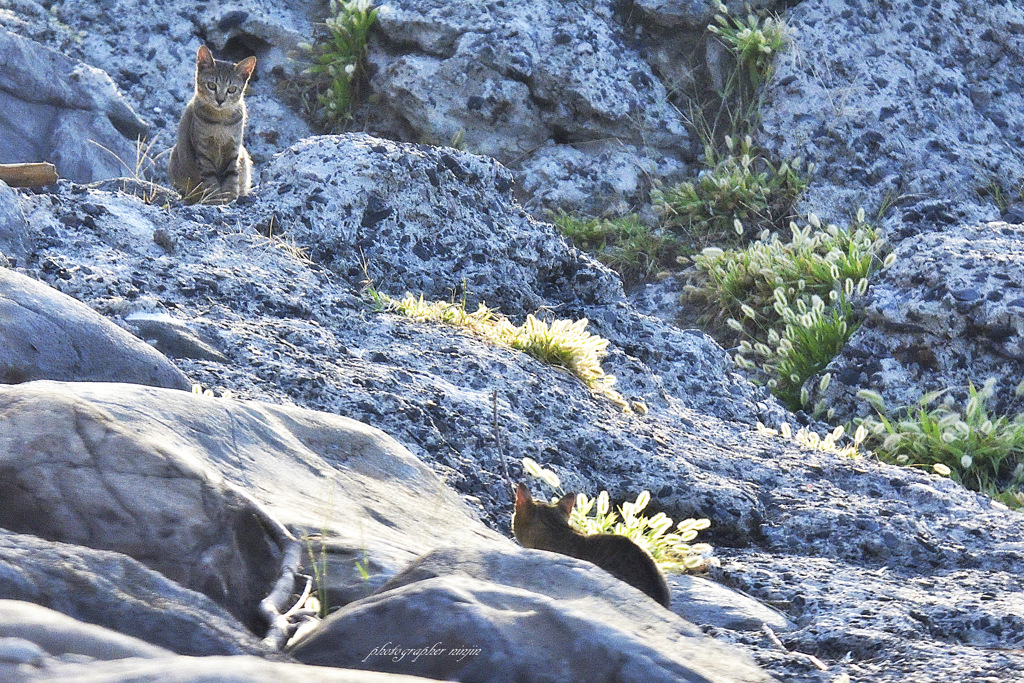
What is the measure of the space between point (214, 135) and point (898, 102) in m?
5.50

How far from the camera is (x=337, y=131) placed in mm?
9398

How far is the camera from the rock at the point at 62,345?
331cm

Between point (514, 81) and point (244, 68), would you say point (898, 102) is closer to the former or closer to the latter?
point (514, 81)

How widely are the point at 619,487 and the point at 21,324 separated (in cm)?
213

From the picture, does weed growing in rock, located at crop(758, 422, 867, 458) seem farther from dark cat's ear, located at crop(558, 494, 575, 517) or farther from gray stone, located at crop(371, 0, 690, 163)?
gray stone, located at crop(371, 0, 690, 163)

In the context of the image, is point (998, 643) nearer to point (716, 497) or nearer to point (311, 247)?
point (716, 497)

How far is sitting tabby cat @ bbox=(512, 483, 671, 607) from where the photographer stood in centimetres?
282

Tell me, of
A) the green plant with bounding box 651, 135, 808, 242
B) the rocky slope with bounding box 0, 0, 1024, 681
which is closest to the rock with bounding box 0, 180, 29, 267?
the rocky slope with bounding box 0, 0, 1024, 681

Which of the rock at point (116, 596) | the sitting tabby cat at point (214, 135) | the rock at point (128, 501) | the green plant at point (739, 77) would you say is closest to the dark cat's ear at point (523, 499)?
the rock at point (128, 501)

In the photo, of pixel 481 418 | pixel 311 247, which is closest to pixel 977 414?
pixel 481 418

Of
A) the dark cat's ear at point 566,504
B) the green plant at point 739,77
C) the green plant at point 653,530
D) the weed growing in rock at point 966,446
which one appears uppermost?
the green plant at point 739,77

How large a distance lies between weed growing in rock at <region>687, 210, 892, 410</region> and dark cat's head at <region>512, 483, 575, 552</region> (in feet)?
12.6

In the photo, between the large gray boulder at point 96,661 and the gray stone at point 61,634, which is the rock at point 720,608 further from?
the gray stone at point 61,634

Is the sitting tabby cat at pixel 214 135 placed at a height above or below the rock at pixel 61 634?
below
